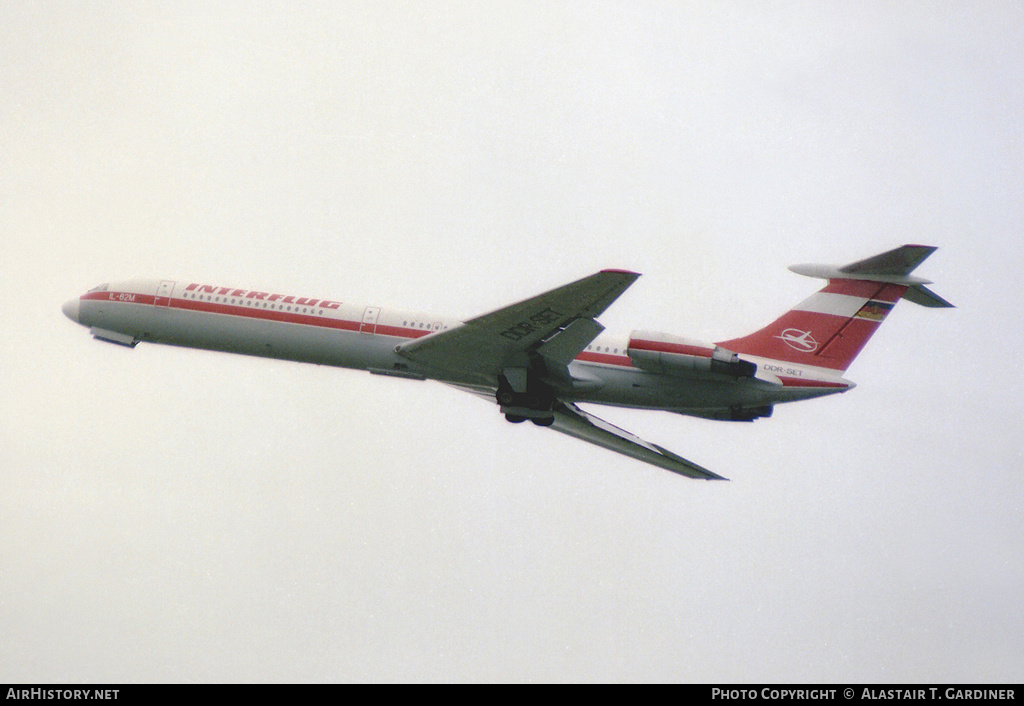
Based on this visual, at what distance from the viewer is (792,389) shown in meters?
24.9

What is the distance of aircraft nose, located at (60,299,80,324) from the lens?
96.9 ft

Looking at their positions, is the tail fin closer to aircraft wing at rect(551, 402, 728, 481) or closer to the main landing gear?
aircraft wing at rect(551, 402, 728, 481)

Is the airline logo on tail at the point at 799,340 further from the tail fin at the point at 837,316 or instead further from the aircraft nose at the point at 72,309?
the aircraft nose at the point at 72,309

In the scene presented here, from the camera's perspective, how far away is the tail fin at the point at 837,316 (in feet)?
85.8

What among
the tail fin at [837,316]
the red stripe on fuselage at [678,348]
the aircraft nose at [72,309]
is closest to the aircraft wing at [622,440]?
the tail fin at [837,316]

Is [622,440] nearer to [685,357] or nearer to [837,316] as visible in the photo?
[685,357]

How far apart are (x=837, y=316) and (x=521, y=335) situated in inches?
349

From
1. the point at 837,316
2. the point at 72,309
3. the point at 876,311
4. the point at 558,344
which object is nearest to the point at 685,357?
the point at 558,344

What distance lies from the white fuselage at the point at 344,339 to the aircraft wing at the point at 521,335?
891mm

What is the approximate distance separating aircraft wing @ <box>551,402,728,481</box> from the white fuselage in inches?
89.1

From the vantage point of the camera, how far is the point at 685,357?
23.9 metres

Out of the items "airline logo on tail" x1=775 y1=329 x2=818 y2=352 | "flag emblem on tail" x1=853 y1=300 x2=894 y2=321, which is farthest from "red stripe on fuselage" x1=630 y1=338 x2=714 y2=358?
"flag emblem on tail" x1=853 y1=300 x2=894 y2=321

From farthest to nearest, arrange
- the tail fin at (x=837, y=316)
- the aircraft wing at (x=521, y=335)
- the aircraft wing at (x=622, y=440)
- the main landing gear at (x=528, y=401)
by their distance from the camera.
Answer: the aircraft wing at (x=622, y=440) → the tail fin at (x=837, y=316) → the main landing gear at (x=528, y=401) → the aircraft wing at (x=521, y=335)
